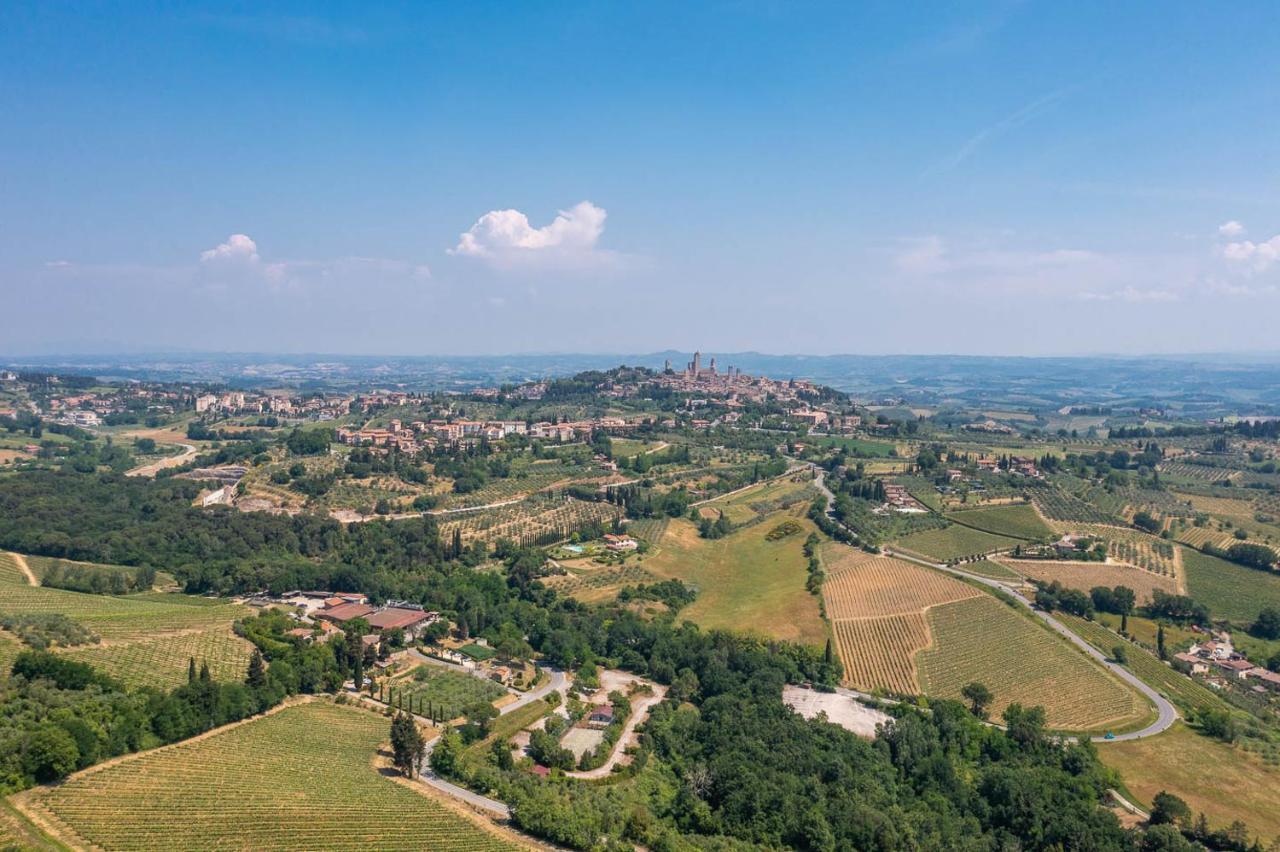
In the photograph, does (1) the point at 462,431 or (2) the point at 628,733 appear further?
(1) the point at 462,431

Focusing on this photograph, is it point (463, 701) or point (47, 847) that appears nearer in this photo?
point (47, 847)

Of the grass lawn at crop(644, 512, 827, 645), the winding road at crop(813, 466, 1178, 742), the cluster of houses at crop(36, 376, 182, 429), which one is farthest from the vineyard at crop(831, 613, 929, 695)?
the cluster of houses at crop(36, 376, 182, 429)

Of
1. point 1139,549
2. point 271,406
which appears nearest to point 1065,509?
point 1139,549

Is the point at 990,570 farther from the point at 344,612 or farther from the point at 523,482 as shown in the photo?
the point at 523,482

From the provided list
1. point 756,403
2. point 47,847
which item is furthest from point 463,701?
point 756,403

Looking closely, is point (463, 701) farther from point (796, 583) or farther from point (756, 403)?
point (756, 403)

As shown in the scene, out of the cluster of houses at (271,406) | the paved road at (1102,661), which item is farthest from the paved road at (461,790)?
the cluster of houses at (271,406)

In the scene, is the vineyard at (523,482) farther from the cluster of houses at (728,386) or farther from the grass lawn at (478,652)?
the cluster of houses at (728,386)
